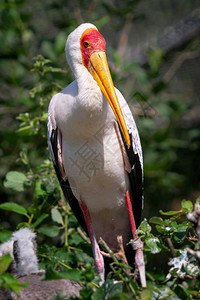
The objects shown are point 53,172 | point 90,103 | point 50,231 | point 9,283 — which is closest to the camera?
point 9,283

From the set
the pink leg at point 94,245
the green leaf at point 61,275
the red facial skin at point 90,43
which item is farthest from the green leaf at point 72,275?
the red facial skin at point 90,43

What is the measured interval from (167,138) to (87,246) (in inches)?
65.1

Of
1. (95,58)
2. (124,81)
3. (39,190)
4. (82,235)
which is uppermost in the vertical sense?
(124,81)

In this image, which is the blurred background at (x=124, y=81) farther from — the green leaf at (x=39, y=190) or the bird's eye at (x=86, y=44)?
the bird's eye at (x=86, y=44)

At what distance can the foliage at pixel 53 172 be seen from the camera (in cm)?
212

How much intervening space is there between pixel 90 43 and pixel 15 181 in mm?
974

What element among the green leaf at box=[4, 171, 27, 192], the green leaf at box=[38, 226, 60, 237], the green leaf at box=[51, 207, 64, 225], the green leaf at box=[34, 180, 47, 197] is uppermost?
the green leaf at box=[4, 171, 27, 192]

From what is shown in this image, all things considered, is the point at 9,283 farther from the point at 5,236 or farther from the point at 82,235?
the point at 82,235

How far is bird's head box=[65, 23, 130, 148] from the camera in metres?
2.73

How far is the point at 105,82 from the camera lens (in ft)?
9.05

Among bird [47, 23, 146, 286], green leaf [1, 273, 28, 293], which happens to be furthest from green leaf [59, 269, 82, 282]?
bird [47, 23, 146, 286]

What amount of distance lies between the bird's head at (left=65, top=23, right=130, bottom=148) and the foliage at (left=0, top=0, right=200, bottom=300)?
0.47m

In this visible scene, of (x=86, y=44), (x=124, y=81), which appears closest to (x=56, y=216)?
(x=86, y=44)

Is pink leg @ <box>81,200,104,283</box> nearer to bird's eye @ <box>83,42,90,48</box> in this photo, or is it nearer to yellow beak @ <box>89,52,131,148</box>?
yellow beak @ <box>89,52,131,148</box>
